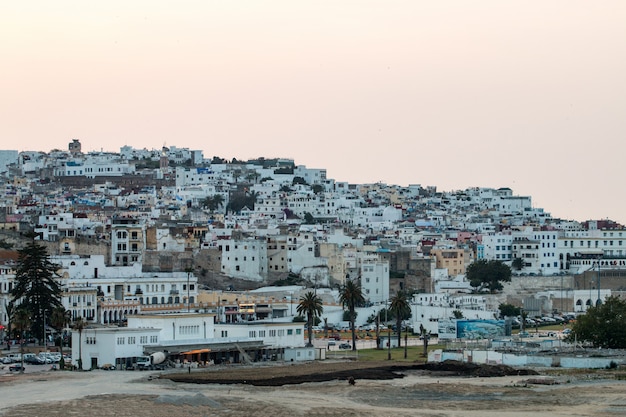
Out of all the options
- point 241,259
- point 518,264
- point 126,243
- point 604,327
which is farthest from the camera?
point 518,264

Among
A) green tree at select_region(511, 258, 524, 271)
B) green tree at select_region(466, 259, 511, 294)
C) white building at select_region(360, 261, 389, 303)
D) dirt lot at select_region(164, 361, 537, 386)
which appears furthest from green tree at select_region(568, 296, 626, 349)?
green tree at select_region(511, 258, 524, 271)

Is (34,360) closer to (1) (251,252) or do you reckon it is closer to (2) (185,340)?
(2) (185,340)

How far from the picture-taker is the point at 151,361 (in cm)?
6238

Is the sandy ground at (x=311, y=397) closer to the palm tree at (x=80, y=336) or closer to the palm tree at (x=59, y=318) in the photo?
the palm tree at (x=80, y=336)

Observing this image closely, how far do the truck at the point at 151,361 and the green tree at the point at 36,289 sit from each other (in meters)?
10.0

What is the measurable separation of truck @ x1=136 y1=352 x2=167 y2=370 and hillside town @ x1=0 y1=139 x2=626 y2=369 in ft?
0.39

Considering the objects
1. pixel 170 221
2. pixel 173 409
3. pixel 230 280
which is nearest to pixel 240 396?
pixel 173 409

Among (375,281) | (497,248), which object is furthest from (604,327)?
(497,248)

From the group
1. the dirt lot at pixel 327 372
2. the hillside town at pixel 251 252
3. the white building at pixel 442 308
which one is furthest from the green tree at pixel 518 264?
the dirt lot at pixel 327 372

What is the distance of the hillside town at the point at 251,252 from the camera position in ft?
230

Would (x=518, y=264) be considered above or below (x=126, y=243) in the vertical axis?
below

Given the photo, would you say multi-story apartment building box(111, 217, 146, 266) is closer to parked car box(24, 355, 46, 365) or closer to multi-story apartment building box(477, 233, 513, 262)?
multi-story apartment building box(477, 233, 513, 262)

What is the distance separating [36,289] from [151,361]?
11.3 m

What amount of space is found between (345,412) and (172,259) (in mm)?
52042
